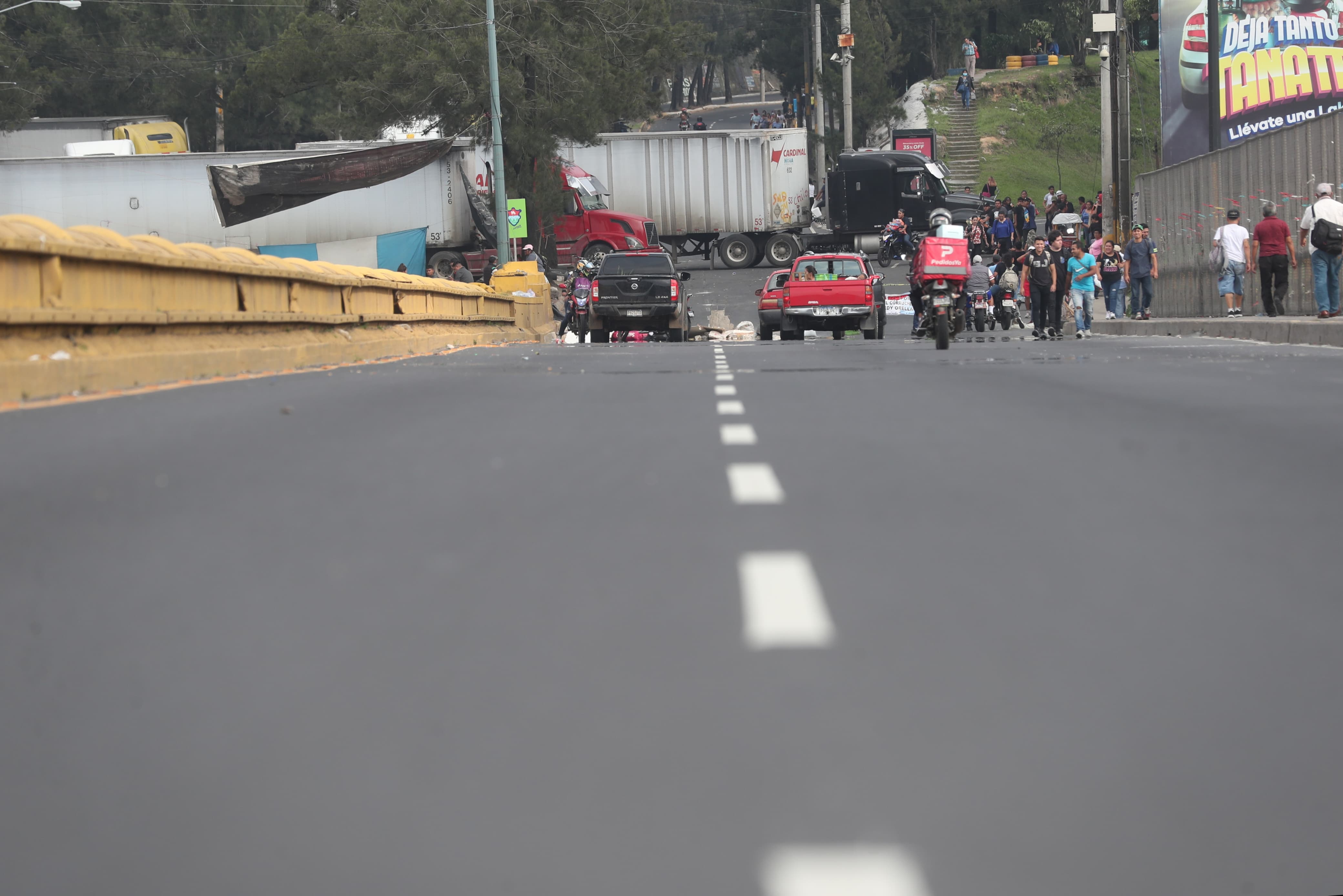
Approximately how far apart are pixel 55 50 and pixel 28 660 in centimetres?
7678

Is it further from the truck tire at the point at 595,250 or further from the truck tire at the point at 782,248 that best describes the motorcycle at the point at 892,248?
the truck tire at the point at 595,250

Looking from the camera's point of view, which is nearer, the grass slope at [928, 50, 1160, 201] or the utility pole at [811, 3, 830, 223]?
the utility pole at [811, 3, 830, 223]

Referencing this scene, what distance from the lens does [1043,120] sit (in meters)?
83.7

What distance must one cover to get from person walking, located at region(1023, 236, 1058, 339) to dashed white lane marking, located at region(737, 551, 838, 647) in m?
24.9

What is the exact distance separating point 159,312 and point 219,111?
65564 mm

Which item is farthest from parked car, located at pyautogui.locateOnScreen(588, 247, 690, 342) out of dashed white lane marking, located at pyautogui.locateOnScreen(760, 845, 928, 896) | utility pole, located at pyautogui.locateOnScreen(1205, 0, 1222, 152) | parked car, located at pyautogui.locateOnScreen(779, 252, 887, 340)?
dashed white lane marking, located at pyautogui.locateOnScreen(760, 845, 928, 896)

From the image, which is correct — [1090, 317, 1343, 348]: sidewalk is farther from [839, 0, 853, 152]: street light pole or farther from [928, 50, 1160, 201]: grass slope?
[928, 50, 1160, 201]: grass slope

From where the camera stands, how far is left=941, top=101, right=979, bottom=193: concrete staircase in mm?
79250

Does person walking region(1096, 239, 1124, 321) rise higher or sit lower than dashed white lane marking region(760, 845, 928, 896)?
higher

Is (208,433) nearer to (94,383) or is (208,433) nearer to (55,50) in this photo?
(94,383)

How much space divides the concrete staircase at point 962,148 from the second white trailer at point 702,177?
2401 cm

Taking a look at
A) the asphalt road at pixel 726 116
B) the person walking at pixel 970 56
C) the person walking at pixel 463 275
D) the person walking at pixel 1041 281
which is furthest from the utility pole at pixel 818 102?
the person walking at pixel 1041 281

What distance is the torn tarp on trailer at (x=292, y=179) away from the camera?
4494 centimetres

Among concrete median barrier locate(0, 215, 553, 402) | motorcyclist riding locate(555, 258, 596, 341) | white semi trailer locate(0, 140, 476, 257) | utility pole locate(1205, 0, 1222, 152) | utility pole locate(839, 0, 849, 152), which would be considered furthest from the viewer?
utility pole locate(839, 0, 849, 152)
